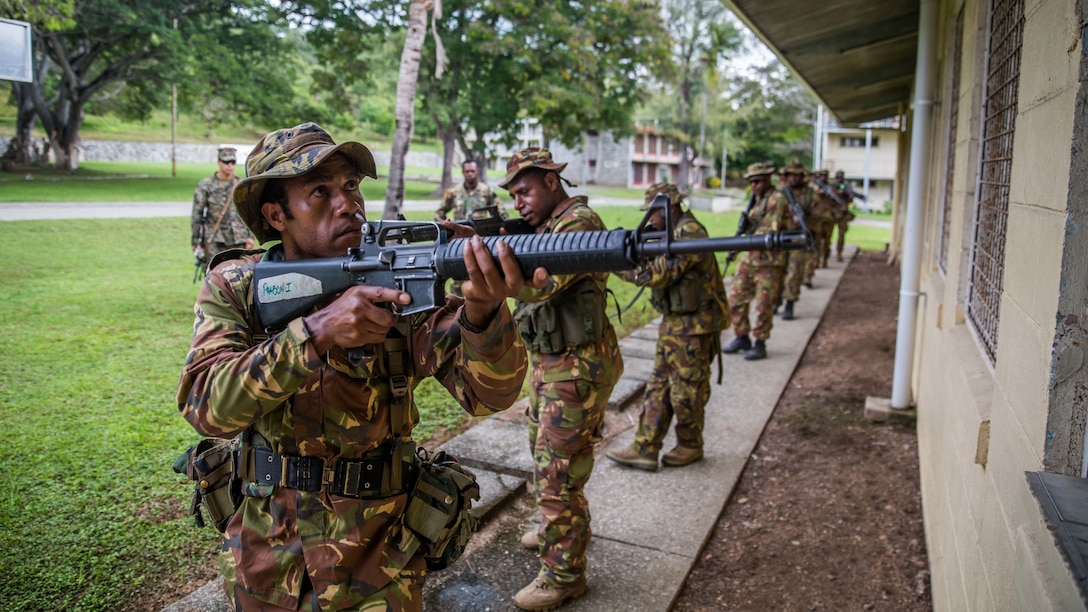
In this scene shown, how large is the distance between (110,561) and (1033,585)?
368 centimetres

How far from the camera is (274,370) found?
1862 mm

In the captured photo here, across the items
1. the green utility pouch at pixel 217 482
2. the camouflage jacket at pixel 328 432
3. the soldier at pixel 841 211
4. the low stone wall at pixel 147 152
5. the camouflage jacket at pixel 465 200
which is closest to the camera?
the camouflage jacket at pixel 328 432

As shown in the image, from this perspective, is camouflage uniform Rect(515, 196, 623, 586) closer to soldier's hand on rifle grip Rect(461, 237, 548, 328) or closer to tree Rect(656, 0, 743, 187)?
soldier's hand on rifle grip Rect(461, 237, 548, 328)

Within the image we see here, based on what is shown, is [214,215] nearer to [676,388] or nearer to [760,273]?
[676,388]

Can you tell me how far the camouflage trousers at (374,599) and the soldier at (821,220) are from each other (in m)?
11.3

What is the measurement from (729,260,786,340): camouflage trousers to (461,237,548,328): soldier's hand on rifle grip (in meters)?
6.96

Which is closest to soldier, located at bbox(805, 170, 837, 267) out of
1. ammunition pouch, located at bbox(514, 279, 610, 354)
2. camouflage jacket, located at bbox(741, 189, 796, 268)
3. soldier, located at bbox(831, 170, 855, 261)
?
soldier, located at bbox(831, 170, 855, 261)

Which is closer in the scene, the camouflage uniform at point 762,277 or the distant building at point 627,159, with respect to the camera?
the camouflage uniform at point 762,277

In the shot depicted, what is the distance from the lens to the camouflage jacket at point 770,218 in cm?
845

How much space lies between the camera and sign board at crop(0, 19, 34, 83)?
4.61 m

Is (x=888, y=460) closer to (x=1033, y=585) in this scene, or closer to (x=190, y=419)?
(x=1033, y=585)

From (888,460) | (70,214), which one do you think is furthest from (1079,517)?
(70,214)

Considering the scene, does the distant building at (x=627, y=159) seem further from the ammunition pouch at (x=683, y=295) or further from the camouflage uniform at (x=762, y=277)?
the ammunition pouch at (x=683, y=295)

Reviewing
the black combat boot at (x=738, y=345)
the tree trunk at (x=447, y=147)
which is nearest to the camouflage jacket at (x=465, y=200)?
the black combat boot at (x=738, y=345)
